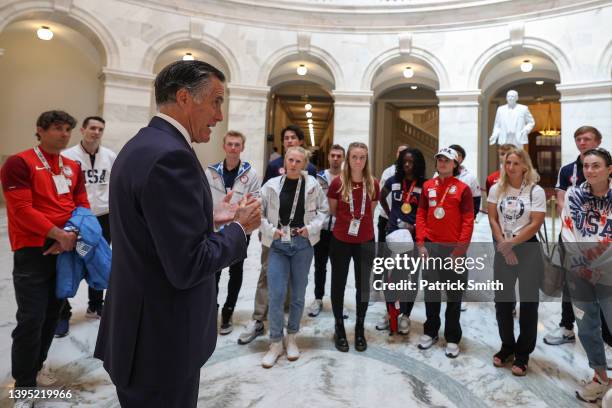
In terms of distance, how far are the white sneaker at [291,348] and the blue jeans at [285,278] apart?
59 mm

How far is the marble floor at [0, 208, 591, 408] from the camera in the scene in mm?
2738

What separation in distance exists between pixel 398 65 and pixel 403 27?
5.86ft

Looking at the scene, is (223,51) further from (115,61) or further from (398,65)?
(398,65)

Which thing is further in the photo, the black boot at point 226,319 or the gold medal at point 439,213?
the black boot at point 226,319

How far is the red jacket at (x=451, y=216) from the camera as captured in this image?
11.6 ft

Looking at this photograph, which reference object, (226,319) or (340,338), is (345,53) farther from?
(340,338)

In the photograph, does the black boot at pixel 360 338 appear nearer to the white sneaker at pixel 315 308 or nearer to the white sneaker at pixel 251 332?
the white sneaker at pixel 315 308

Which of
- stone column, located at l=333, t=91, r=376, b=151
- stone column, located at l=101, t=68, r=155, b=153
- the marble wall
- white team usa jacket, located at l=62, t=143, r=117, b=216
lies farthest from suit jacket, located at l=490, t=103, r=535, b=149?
stone column, located at l=101, t=68, r=155, b=153

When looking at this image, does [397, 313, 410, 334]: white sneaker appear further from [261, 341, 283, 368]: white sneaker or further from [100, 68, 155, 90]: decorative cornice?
[100, 68, 155, 90]: decorative cornice

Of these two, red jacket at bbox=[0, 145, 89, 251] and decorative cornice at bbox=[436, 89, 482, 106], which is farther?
decorative cornice at bbox=[436, 89, 482, 106]

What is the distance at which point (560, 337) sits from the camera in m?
3.79

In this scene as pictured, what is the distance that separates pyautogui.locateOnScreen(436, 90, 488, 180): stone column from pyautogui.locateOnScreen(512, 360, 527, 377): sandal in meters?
8.64

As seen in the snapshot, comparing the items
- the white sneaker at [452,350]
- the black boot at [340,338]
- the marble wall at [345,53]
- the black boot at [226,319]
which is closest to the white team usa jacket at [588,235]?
the white sneaker at [452,350]

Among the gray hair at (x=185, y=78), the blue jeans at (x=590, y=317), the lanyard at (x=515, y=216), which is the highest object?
the gray hair at (x=185, y=78)
